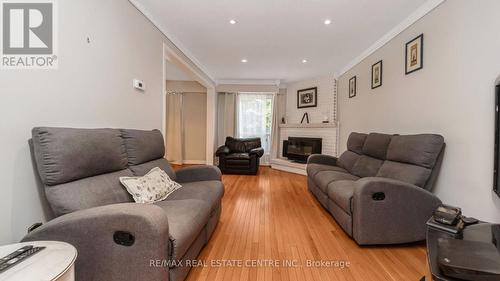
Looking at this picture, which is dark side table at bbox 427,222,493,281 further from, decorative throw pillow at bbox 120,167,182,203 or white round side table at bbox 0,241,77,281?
decorative throw pillow at bbox 120,167,182,203

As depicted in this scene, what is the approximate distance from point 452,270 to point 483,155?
1442 millimetres

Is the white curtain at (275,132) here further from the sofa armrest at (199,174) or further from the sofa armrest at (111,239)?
the sofa armrest at (111,239)

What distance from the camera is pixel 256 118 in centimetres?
673

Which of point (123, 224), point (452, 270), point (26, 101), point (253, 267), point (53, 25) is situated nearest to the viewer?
point (452, 270)

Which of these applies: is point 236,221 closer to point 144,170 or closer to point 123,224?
point 144,170

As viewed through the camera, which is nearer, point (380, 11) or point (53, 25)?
point (53, 25)

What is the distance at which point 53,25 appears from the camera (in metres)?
1.56

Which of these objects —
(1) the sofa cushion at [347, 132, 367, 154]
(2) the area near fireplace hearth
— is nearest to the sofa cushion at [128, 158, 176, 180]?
(1) the sofa cushion at [347, 132, 367, 154]

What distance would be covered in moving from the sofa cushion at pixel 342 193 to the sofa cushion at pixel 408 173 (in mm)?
394

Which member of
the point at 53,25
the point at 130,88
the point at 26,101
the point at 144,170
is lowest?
the point at 144,170

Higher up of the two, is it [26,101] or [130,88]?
[130,88]

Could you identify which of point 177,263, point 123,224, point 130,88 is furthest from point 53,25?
point 177,263

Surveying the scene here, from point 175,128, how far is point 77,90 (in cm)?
519

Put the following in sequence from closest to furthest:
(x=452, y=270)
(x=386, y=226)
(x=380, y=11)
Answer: (x=452, y=270), (x=386, y=226), (x=380, y=11)
